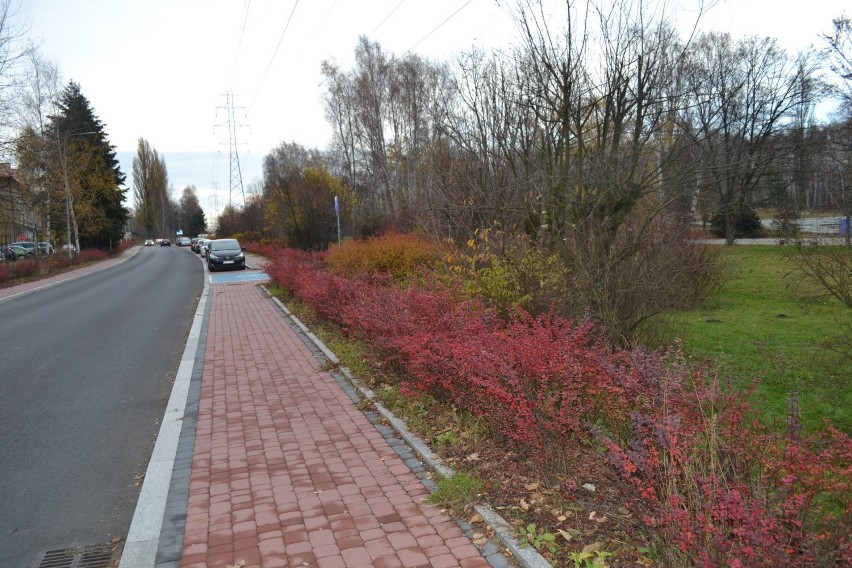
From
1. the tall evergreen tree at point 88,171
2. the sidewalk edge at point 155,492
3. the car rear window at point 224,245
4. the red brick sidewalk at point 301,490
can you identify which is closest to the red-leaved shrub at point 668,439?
the red brick sidewalk at point 301,490

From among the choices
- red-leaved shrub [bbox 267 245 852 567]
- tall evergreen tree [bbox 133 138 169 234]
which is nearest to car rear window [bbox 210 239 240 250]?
red-leaved shrub [bbox 267 245 852 567]

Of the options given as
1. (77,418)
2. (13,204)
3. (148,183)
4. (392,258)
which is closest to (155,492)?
(77,418)

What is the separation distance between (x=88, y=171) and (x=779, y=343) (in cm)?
4615

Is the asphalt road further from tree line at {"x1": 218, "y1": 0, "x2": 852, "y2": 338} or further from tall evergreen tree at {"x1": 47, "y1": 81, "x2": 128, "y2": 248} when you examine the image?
tall evergreen tree at {"x1": 47, "y1": 81, "x2": 128, "y2": 248}

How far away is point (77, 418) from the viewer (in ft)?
22.4

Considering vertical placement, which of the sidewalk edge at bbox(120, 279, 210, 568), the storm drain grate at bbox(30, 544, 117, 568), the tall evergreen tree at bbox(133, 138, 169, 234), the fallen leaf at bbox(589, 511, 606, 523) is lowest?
the storm drain grate at bbox(30, 544, 117, 568)

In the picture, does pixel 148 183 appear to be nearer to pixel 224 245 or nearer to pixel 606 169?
pixel 224 245

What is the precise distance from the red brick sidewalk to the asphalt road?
0.63 metres

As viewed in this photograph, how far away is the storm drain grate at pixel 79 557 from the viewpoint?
3.82 meters

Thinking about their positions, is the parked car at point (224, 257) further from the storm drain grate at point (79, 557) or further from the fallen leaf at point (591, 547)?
the fallen leaf at point (591, 547)

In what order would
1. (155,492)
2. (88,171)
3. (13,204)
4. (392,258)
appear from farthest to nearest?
(88,171), (13,204), (392,258), (155,492)

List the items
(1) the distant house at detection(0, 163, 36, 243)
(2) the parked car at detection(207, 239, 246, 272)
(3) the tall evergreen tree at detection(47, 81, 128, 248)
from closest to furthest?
1. (1) the distant house at detection(0, 163, 36, 243)
2. (2) the parked car at detection(207, 239, 246, 272)
3. (3) the tall evergreen tree at detection(47, 81, 128, 248)

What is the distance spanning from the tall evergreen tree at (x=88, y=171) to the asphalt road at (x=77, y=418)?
27.5 meters

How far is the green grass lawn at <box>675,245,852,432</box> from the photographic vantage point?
794 cm
